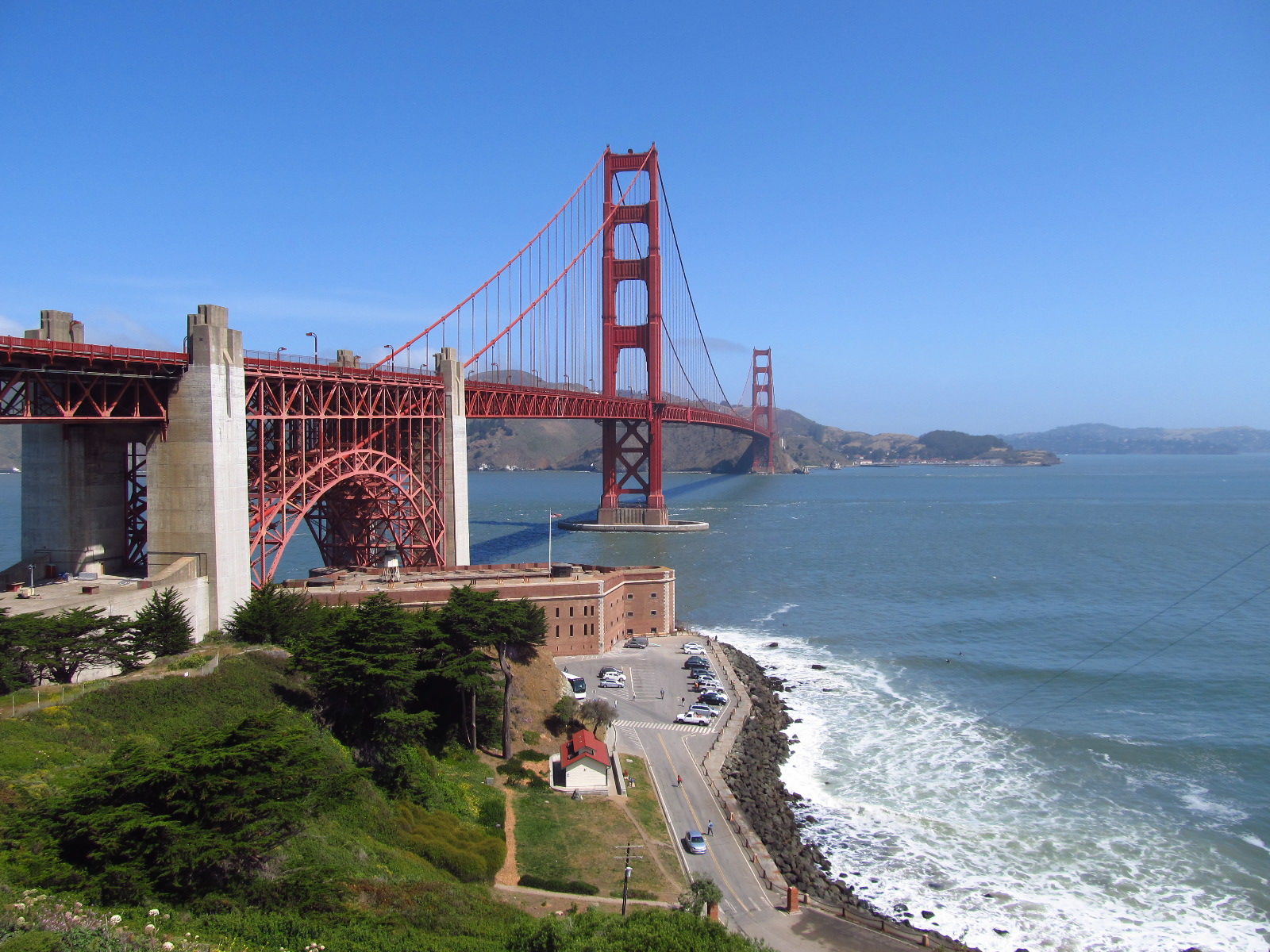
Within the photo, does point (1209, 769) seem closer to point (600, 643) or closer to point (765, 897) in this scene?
point (765, 897)

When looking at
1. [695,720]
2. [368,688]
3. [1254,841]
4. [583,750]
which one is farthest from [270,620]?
[1254,841]

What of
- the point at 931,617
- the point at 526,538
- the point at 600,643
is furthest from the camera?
the point at 526,538

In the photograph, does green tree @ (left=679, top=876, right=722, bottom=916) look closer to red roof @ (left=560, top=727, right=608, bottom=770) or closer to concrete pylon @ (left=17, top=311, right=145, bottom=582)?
red roof @ (left=560, top=727, right=608, bottom=770)

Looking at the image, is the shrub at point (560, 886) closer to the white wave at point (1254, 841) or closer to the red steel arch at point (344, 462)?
the red steel arch at point (344, 462)

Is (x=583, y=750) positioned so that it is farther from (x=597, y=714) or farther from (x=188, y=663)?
(x=188, y=663)

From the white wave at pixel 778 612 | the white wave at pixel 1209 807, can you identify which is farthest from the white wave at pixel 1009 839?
the white wave at pixel 778 612

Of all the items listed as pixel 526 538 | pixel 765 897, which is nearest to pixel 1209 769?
pixel 765 897
